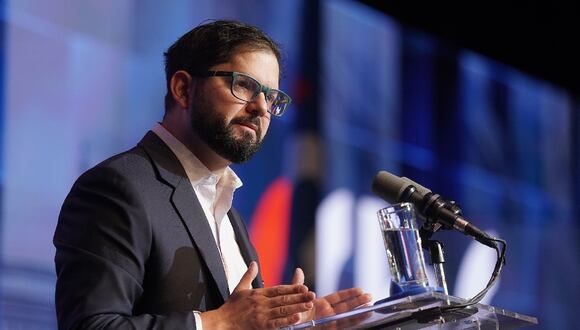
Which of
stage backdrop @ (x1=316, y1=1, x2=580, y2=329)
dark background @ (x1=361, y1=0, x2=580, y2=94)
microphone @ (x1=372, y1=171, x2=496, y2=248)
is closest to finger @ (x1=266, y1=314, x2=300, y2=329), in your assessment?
microphone @ (x1=372, y1=171, x2=496, y2=248)

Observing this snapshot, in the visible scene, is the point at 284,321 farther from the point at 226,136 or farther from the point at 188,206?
the point at 226,136

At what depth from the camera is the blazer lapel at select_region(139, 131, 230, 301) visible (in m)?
2.21

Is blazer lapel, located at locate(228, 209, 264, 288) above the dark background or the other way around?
the other way around

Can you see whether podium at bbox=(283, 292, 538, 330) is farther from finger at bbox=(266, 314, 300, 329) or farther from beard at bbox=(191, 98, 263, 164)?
beard at bbox=(191, 98, 263, 164)

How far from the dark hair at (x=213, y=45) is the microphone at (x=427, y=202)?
574mm

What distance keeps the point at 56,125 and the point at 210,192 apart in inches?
47.5

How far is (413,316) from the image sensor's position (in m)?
1.82

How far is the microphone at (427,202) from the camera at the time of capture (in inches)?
80.0

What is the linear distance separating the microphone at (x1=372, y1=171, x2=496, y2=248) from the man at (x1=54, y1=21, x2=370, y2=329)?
0.26m

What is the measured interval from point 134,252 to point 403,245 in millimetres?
635

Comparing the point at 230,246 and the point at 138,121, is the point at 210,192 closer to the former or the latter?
the point at 230,246

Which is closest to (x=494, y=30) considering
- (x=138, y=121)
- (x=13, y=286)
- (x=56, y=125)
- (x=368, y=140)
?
(x=368, y=140)

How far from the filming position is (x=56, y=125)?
3424 mm


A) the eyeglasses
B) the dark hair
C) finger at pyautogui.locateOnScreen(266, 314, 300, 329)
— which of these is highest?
the dark hair
